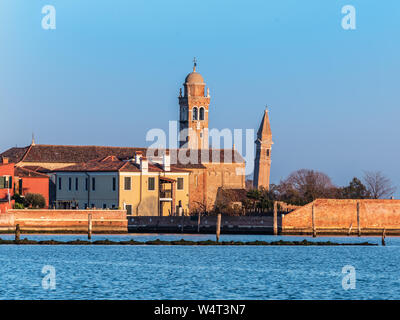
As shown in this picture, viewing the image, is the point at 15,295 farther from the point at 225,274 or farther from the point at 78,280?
the point at 225,274

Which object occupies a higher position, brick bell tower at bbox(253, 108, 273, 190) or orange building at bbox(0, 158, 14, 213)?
brick bell tower at bbox(253, 108, 273, 190)

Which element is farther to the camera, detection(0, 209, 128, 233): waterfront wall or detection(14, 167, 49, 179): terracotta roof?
detection(14, 167, 49, 179): terracotta roof

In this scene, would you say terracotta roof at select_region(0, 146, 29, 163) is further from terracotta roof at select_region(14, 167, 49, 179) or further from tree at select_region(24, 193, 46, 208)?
tree at select_region(24, 193, 46, 208)

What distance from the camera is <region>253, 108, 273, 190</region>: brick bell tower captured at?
11506 centimetres

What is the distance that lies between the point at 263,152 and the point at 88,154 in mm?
34336

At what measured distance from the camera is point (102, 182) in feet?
230

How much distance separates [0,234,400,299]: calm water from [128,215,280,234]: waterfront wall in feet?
19.9

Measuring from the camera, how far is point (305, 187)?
94375 mm

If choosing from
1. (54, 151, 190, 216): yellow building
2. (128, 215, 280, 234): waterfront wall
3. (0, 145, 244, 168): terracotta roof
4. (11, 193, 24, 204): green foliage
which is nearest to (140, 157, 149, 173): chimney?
(54, 151, 190, 216): yellow building

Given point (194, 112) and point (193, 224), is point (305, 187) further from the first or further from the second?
point (193, 224)

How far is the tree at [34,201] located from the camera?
69.2 meters

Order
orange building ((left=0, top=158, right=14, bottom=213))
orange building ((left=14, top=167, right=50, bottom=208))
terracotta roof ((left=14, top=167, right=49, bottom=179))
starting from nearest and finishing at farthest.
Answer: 1. orange building ((left=0, top=158, right=14, bottom=213))
2. orange building ((left=14, top=167, right=50, bottom=208))
3. terracotta roof ((left=14, top=167, right=49, bottom=179))
